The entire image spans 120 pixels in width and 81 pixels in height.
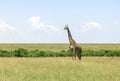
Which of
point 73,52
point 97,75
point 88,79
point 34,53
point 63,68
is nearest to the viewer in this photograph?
point 88,79

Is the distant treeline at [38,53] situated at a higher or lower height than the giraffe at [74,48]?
lower

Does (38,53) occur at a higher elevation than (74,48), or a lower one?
lower

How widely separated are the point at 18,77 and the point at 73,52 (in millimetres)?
12661

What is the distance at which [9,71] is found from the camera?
48.4ft

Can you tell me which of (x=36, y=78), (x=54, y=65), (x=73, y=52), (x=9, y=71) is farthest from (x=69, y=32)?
(x=36, y=78)

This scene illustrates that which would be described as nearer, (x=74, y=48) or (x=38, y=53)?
(x=74, y=48)

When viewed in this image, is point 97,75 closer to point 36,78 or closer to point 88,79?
point 88,79

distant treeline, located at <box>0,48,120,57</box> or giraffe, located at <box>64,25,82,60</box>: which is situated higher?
giraffe, located at <box>64,25,82,60</box>

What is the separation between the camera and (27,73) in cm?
1405

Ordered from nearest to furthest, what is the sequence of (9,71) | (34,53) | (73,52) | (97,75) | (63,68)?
(97,75) → (9,71) → (63,68) → (73,52) → (34,53)

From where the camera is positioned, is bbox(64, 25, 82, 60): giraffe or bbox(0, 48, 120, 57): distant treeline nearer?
bbox(64, 25, 82, 60): giraffe

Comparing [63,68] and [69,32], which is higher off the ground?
[69,32]

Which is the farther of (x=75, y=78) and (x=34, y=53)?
(x=34, y=53)

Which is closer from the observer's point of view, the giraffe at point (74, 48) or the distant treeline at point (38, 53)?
the giraffe at point (74, 48)
